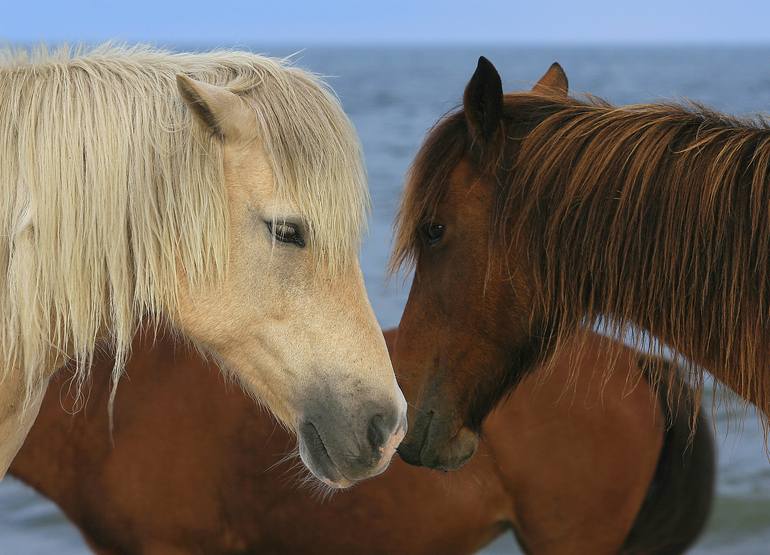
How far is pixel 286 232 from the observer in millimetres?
2107

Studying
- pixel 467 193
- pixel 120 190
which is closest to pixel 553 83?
pixel 467 193

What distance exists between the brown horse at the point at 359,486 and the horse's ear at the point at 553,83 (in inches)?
46.3

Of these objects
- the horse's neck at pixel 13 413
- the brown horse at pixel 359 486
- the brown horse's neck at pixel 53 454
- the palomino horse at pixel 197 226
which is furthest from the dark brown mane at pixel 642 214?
the brown horse's neck at pixel 53 454

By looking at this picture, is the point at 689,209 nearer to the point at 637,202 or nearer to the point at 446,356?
the point at 637,202

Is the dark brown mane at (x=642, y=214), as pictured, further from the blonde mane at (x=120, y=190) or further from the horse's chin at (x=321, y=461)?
the horse's chin at (x=321, y=461)

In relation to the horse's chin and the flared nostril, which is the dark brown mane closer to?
the flared nostril

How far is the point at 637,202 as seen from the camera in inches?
89.4

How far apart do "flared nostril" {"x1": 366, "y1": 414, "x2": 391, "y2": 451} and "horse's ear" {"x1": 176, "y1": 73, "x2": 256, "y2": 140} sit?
690 millimetres

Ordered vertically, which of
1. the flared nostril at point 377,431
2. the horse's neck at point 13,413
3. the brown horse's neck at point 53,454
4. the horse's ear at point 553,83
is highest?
the horse's ear at point 553,83

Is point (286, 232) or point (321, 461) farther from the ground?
point (286, 232)

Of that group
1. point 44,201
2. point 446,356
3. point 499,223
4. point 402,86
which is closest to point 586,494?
point 446,356

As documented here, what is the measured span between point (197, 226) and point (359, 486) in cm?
199

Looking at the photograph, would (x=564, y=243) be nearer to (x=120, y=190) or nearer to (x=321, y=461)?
(x=321, y=461)

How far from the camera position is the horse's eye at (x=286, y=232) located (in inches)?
82.7
